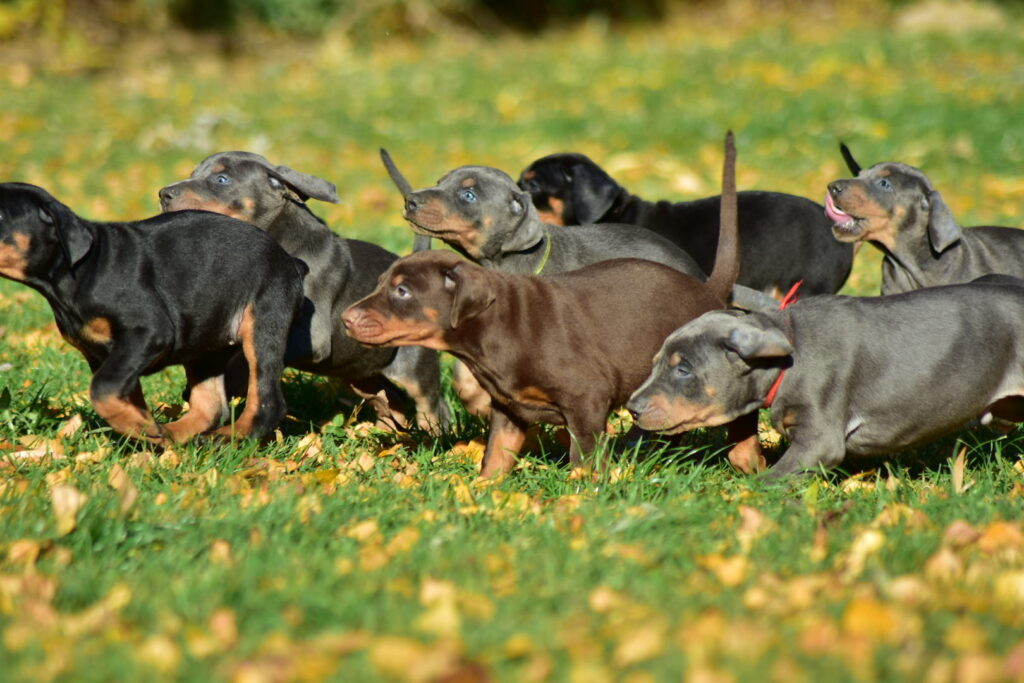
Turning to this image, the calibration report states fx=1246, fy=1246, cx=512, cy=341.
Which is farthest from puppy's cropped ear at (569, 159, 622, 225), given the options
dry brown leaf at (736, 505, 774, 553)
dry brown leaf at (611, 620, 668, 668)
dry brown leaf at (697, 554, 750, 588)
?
dry brown leaf at (611, 620, 668, 668)

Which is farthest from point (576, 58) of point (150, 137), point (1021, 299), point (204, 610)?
point (204, 610)

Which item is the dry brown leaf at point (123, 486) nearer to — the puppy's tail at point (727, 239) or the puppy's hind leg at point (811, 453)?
the puppy's hind leg at point (811, 453)

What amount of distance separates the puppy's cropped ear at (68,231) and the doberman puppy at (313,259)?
1225 millimetres

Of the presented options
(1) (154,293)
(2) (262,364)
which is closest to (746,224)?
(2) (262,364)

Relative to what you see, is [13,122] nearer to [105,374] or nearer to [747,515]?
[105,374]

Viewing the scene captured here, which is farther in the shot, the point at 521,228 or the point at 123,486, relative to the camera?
the point at 521,228

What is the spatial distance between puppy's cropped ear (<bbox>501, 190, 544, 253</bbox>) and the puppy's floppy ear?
219 centimetres

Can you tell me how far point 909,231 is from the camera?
6703 millimetres

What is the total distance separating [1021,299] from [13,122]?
13.3 m

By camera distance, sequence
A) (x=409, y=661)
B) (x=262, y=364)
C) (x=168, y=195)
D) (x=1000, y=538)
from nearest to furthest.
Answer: (x=409, y=661), (x=1000, y=538), (x=262, y=364), (x=168, y=195)

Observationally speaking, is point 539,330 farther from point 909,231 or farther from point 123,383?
point 909,231

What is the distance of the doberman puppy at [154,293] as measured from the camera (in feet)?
16.1

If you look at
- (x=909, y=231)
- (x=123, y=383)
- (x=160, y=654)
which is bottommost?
(x=160, y=654)

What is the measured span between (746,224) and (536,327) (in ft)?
9.70
